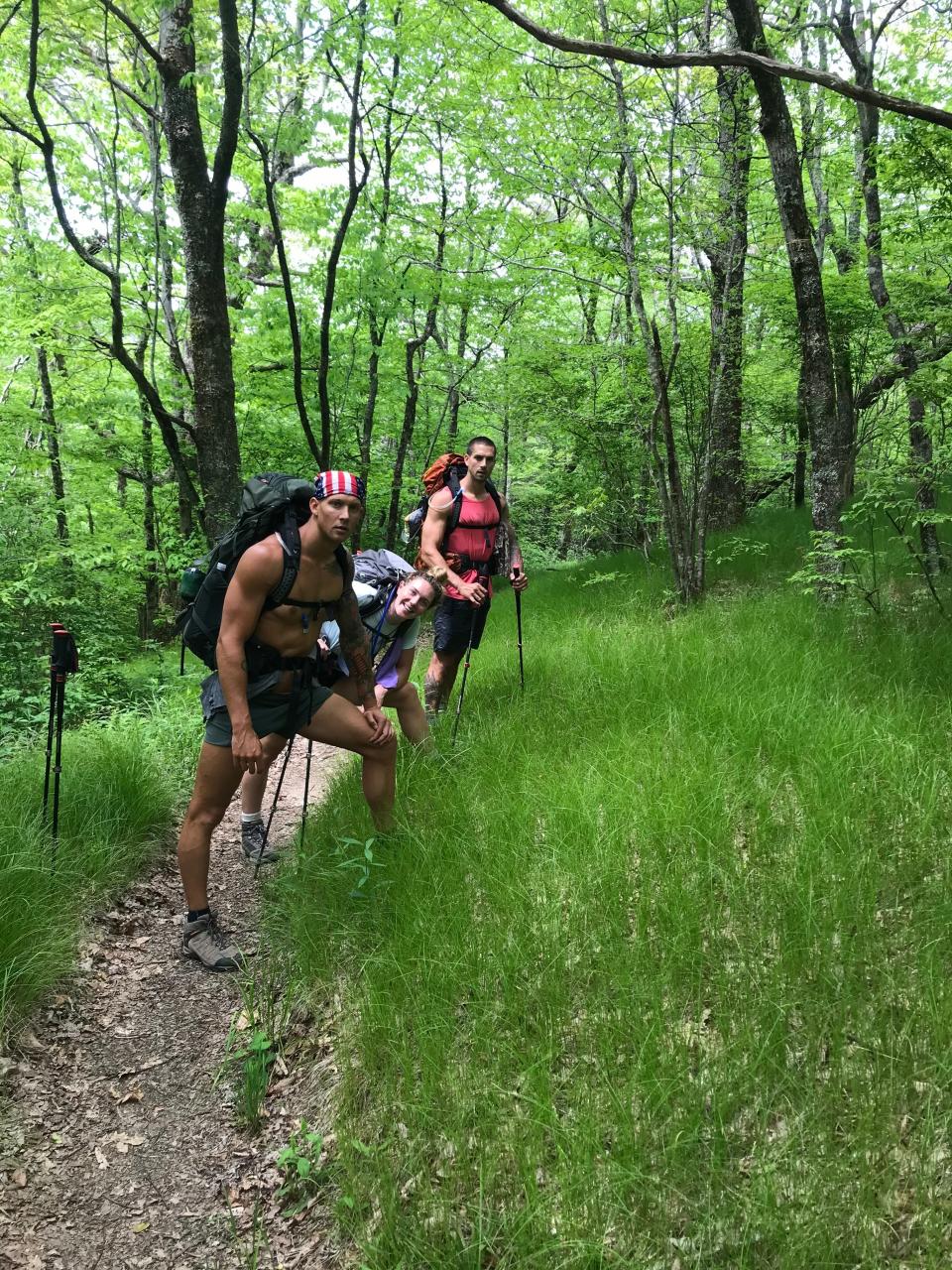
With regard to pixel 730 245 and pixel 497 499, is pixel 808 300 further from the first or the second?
pixel 497 499

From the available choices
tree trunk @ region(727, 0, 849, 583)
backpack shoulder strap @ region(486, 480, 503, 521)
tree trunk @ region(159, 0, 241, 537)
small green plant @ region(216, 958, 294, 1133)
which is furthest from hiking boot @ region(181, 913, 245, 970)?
tree trunk @ region(727, 0, 849, 583)

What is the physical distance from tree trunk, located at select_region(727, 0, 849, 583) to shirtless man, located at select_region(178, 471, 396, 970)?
12.7 ft

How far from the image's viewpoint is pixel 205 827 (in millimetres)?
3293

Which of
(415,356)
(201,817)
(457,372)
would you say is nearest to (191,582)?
(201,817)

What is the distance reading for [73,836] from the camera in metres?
3.83

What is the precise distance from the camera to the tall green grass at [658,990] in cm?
173

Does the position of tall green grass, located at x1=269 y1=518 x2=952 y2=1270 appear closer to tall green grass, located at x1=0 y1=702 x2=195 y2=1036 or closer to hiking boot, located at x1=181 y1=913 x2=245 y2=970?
hiking boot, located at x1=181 y1=913 x2=245 y2=970

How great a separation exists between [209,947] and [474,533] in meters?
3.16

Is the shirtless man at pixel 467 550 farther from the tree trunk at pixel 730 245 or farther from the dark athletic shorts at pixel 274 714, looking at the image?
the tree trunk at pixel 730 245

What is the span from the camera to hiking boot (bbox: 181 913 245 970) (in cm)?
330

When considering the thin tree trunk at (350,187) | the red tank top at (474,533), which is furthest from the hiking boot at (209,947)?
the thin tree trunk at (350,187)

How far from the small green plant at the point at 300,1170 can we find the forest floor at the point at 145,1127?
0.12 feet

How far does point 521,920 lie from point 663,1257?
1.10 m

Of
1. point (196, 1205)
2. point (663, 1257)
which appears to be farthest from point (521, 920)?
point (196, 1205)
